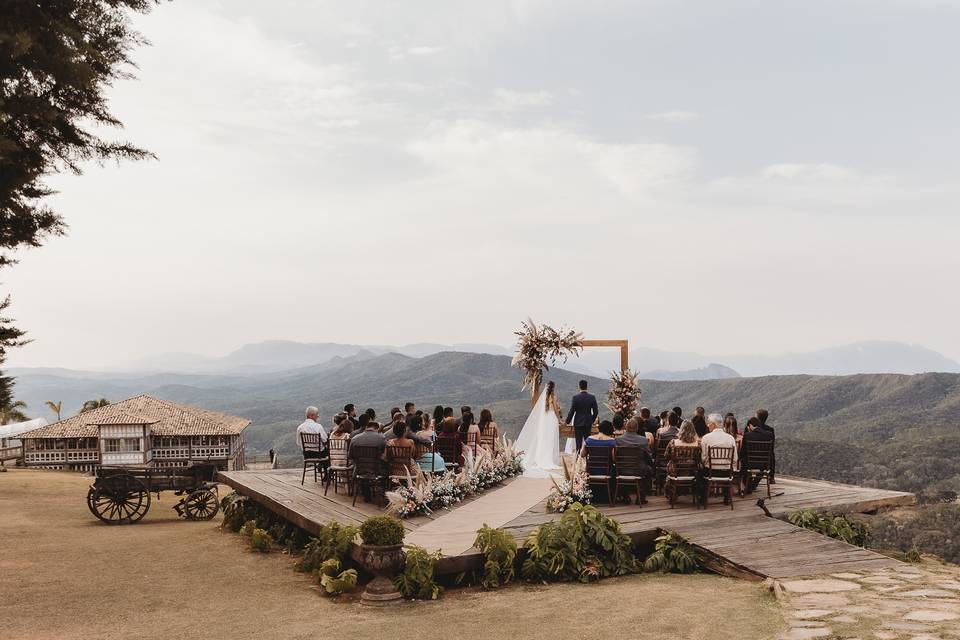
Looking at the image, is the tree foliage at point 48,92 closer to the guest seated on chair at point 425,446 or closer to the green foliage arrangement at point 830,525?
the guest seated on chair at point 425,446

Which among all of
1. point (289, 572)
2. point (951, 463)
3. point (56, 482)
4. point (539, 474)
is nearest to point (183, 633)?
point (289, 572)

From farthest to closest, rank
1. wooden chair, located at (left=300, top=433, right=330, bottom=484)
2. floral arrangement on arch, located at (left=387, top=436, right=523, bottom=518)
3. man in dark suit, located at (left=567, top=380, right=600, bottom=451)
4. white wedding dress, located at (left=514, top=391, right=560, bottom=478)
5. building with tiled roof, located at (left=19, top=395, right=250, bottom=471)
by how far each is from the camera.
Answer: building with tiled roof, located at (left=19, top=395, right=250, bottom=471), white wedding dress, located at (left=514, top=391, right=560, bottom=478), man in dark suit, located at (left=567, top=380, right=600, bottom=451), wooden chair, located at (left=300, top=433, right=330, bottom=484), floral arrangement on arch, located at (left=387, top=436, right=523, bottom=518)

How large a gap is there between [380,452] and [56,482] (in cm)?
2133

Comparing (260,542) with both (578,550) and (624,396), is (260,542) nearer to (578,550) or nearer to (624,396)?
(578,550)

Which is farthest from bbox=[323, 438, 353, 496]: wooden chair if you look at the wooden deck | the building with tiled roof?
the building with tiled roof

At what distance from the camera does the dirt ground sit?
23.4 ft

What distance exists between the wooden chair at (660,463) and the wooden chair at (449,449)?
339 cm

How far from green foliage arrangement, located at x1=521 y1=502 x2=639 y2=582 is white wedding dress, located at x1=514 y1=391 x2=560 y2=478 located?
654 centimetres

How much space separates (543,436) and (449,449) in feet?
11.1

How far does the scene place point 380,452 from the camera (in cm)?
1143

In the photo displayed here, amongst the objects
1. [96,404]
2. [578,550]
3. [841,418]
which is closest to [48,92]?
[578,550]

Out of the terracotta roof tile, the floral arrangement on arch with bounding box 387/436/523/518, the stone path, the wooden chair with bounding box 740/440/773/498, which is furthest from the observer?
the terracotta roof tile

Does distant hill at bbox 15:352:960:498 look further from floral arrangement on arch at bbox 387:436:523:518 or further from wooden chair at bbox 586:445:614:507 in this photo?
wooden chair at bbox 586:445:614:507

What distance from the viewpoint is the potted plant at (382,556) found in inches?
328
